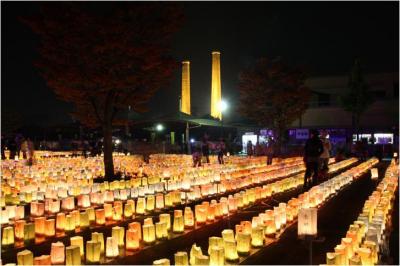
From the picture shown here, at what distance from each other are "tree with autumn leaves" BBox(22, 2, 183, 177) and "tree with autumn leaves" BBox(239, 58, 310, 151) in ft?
49.3

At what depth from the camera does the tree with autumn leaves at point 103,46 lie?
11359mm

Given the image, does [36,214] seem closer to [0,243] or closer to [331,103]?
[0,243]

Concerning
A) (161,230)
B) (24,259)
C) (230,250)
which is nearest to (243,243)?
(230,250)

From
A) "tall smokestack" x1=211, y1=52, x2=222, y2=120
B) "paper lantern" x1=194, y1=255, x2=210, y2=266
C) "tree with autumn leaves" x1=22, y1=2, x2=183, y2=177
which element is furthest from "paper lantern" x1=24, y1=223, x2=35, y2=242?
"tall smokestack" x1=211, y1=52, x2=222, y2=120

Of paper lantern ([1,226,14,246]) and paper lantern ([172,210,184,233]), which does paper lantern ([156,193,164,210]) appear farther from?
paper lantern ([1,226,14,246])

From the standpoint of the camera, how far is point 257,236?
5742 mm

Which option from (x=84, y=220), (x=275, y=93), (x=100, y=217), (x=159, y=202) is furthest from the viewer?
(x=275, y=93)

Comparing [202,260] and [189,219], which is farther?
[189,219]

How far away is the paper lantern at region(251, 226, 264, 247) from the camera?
5.71 meters

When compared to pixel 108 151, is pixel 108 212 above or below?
below

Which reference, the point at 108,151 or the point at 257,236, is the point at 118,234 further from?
the point at 108,151

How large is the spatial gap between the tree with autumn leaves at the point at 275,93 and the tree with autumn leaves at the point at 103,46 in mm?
15037

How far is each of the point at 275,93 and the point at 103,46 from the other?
16998 millimetres

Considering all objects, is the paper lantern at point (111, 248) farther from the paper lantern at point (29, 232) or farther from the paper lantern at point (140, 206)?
the paper lantern at point (140, 206)
